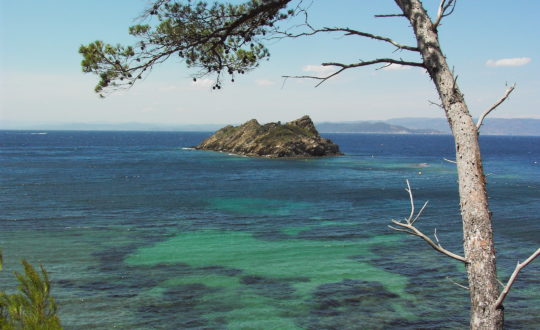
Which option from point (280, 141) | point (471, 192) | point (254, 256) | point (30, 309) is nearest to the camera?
point (471, 192)

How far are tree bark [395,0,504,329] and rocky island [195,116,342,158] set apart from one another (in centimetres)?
10413

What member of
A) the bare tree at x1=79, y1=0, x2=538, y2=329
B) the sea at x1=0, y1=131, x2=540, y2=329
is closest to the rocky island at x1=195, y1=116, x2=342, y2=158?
the sea at x1=0, y1=131, x2=540, y2=329

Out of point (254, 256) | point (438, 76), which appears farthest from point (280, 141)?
point (438, 76)

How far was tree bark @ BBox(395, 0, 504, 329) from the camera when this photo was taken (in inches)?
263

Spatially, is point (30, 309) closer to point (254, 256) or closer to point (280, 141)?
point (254, 256)

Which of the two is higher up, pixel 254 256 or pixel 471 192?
pixel 471 192

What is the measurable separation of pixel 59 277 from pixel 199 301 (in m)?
7.87

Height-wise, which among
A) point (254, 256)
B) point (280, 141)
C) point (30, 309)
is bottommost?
point (254, 256)

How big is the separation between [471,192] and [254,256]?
19.6 metres

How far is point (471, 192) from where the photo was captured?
6.98 metres

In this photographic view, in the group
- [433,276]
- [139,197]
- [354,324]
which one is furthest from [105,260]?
[139,197]

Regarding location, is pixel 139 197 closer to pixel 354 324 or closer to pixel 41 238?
pixel 41 238

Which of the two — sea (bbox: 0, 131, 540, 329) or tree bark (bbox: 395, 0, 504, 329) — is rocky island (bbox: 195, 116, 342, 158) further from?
tree bark (bbox: 395, 0, 504, 329)

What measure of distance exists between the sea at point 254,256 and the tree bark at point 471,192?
33.1 ft
